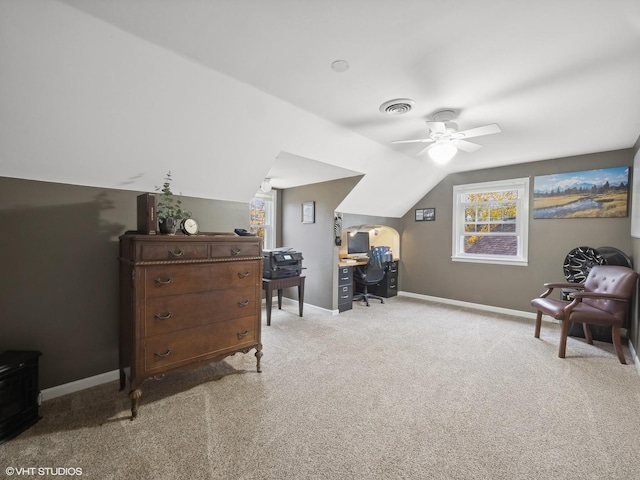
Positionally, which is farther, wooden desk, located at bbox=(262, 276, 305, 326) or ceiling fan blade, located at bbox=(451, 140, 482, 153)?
wooden desk, located at bbox=(262, 276, 305, 326)

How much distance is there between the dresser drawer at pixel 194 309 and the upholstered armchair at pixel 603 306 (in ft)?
10.6

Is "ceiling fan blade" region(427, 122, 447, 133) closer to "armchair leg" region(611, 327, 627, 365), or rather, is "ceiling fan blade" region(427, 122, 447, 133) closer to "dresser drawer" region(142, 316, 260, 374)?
"dresser drawer" region(142, 316, 260, 374)

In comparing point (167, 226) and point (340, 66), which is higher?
point (340, 66)

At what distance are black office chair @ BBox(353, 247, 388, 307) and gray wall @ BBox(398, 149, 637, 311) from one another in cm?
110

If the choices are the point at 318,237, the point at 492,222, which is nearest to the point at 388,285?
the point at 318,237

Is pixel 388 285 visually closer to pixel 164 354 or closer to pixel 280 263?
pixel 280 263

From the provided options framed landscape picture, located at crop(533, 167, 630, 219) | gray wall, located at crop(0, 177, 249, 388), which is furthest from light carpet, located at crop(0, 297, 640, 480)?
framed landscape picture, located at crop(533, 167, 630, 219)

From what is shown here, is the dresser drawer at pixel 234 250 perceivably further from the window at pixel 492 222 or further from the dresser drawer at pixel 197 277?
the window at pixel 492 222

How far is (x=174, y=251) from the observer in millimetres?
2262

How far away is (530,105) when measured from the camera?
2.76 meters

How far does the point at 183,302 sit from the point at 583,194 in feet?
17.4

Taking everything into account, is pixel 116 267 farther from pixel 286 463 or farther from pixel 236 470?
pixel 286 463

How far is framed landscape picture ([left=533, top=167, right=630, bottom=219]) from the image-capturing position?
13.0 feet

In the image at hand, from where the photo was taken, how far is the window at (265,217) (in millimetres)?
5430
